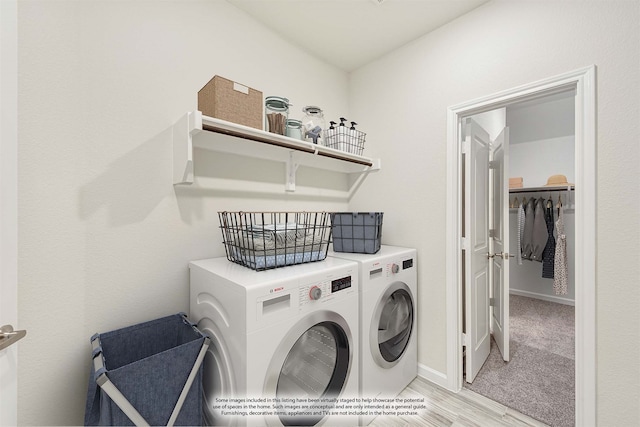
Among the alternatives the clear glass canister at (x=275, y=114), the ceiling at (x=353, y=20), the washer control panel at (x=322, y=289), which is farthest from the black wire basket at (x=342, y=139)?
the washer control panel at (x=322, y=289)

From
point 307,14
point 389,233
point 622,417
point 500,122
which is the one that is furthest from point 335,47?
point 622,417

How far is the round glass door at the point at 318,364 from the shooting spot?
4.45 ft

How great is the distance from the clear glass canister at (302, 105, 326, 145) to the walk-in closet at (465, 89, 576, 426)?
1486 mm

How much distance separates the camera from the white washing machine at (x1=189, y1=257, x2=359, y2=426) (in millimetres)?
1068

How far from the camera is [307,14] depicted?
180cm

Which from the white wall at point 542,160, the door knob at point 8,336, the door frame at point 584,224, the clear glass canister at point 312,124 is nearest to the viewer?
the door knob at point 8,336

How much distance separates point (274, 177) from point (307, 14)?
3.69 feet

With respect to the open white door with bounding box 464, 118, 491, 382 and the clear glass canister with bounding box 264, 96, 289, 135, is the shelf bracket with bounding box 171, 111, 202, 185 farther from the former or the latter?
the open white door with bounding box 464, 118, 491, 382

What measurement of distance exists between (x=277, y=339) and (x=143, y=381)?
0.52m

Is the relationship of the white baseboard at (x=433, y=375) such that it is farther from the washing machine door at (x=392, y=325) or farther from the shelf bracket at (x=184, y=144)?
the shelf bracket at (x=184, y=144)

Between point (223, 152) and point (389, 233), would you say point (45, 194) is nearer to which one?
point (223, 152)

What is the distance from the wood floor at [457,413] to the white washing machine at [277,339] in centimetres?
39

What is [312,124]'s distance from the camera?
189 centimetres

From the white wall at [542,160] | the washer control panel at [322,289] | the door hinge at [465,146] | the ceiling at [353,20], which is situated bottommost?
the washer control panel at [322,289]
